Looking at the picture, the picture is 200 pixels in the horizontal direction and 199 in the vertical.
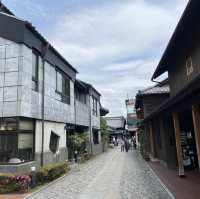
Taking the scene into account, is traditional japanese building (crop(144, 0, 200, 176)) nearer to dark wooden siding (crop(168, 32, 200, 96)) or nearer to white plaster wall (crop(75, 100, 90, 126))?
dark wooden siding (crop(168, 32, 200, 96))

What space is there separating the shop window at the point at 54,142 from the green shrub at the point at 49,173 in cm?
208

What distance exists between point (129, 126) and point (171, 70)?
29.2 meters

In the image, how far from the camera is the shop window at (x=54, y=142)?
14.4 metres

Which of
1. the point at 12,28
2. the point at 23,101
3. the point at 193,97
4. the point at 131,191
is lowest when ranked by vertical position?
the point at 131,191

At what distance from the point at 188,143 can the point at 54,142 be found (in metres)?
7.91

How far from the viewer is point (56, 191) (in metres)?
9.17

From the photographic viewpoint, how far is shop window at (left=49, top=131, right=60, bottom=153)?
14.4 metres

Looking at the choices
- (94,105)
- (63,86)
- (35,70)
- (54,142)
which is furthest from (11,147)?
(94,105)

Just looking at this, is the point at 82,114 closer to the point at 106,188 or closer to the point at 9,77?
the point at 9,77

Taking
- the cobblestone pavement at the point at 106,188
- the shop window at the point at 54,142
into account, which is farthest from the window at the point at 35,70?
the cobblestone pavement at the point at 106,188

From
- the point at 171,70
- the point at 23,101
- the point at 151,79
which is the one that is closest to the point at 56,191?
the point at 23,101

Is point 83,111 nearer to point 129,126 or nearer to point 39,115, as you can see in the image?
point 39,115

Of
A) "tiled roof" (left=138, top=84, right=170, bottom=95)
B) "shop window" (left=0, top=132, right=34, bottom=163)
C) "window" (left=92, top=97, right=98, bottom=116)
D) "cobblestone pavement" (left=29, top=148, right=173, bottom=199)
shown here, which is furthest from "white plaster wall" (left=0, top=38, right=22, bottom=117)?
"window" (left=92, top=97, right=98, bottom=116)

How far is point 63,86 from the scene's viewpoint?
652 inches
